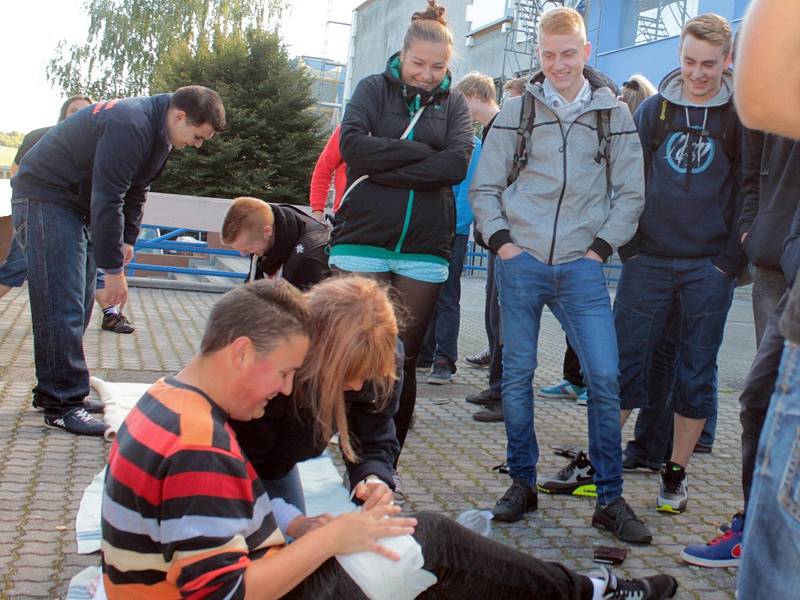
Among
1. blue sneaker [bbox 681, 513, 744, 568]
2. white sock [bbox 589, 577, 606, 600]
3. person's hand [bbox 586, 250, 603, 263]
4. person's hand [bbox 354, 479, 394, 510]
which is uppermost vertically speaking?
person's hand [bbox 586, 250, 603, 263]

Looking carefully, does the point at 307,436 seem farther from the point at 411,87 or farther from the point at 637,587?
the point at 411,87

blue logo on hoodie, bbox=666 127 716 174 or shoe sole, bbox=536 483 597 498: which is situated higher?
blue logo on hoodie, bbox=666 127 716 174

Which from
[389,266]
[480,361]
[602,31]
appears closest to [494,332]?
[480,361]

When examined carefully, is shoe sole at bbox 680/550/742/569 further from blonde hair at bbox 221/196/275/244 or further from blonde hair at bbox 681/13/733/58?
blonde hair at bbox 221/196/275/244

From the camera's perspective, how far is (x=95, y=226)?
481 cm

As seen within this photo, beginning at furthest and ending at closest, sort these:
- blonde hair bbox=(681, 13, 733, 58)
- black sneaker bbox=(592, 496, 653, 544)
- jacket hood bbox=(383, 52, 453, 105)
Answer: jacket hood bbox=(383, 52, 453, 105) < blonde hair bbox=(681, 13, 733, 58) < black sneaker bbox=(592, 496, 653, 544)

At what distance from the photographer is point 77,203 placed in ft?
16.4

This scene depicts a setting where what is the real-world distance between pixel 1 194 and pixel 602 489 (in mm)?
3770

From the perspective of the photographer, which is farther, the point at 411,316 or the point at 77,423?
the point at 77,423

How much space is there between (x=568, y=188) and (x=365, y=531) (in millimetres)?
2102

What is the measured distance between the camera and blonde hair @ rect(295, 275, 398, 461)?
2.65 metres

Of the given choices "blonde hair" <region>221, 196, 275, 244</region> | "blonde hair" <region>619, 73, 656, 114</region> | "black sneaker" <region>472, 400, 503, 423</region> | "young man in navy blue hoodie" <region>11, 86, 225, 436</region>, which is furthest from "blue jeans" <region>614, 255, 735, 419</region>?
"young man in navy blue hoodie" <region>11, 86, 225, 436</region>

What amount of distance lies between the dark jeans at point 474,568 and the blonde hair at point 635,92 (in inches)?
133

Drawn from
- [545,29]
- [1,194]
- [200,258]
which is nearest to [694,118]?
[545,29]
